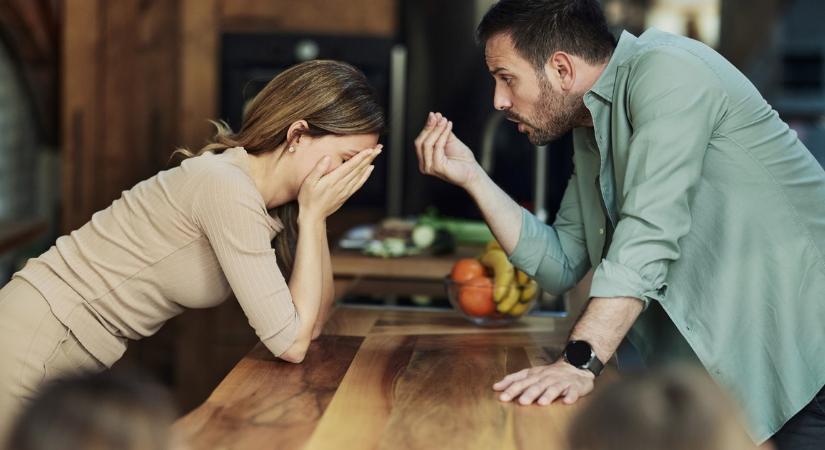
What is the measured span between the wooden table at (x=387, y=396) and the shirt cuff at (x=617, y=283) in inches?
8.1

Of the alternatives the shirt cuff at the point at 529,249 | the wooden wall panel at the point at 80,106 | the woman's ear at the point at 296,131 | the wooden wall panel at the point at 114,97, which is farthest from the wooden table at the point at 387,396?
the wooden wall panel at the point at 80,106

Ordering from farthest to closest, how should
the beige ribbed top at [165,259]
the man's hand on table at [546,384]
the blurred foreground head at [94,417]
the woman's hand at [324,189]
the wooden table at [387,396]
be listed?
the woman's hand at [324,189], the beige ribbed top at [165,259], the man's hand on table at [546,384], the wooden table at [387,396], the blurred foreground head at [94,417]

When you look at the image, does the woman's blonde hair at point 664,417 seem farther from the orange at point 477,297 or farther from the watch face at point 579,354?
the orange at point 477,297

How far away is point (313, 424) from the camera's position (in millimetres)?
1390

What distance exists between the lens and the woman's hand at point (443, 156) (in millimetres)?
2068

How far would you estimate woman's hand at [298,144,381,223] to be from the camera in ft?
6.22

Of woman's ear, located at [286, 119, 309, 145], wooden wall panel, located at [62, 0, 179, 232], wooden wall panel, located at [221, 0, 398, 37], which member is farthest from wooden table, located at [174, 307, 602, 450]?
wooden wall panel, located at [62, 0, 179, 232]

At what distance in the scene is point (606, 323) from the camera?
5.41 ft

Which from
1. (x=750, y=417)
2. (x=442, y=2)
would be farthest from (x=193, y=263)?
(x=442, y=2)

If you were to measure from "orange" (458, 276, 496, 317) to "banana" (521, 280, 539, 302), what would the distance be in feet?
0.23

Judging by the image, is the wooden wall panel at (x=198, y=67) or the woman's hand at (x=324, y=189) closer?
the woman's hand at (x=324, y=189)

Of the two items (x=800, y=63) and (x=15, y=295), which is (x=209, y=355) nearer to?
(x=15, y=295)

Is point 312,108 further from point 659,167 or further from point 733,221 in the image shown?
point 733,221

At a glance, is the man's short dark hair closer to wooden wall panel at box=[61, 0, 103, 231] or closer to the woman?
the woman
